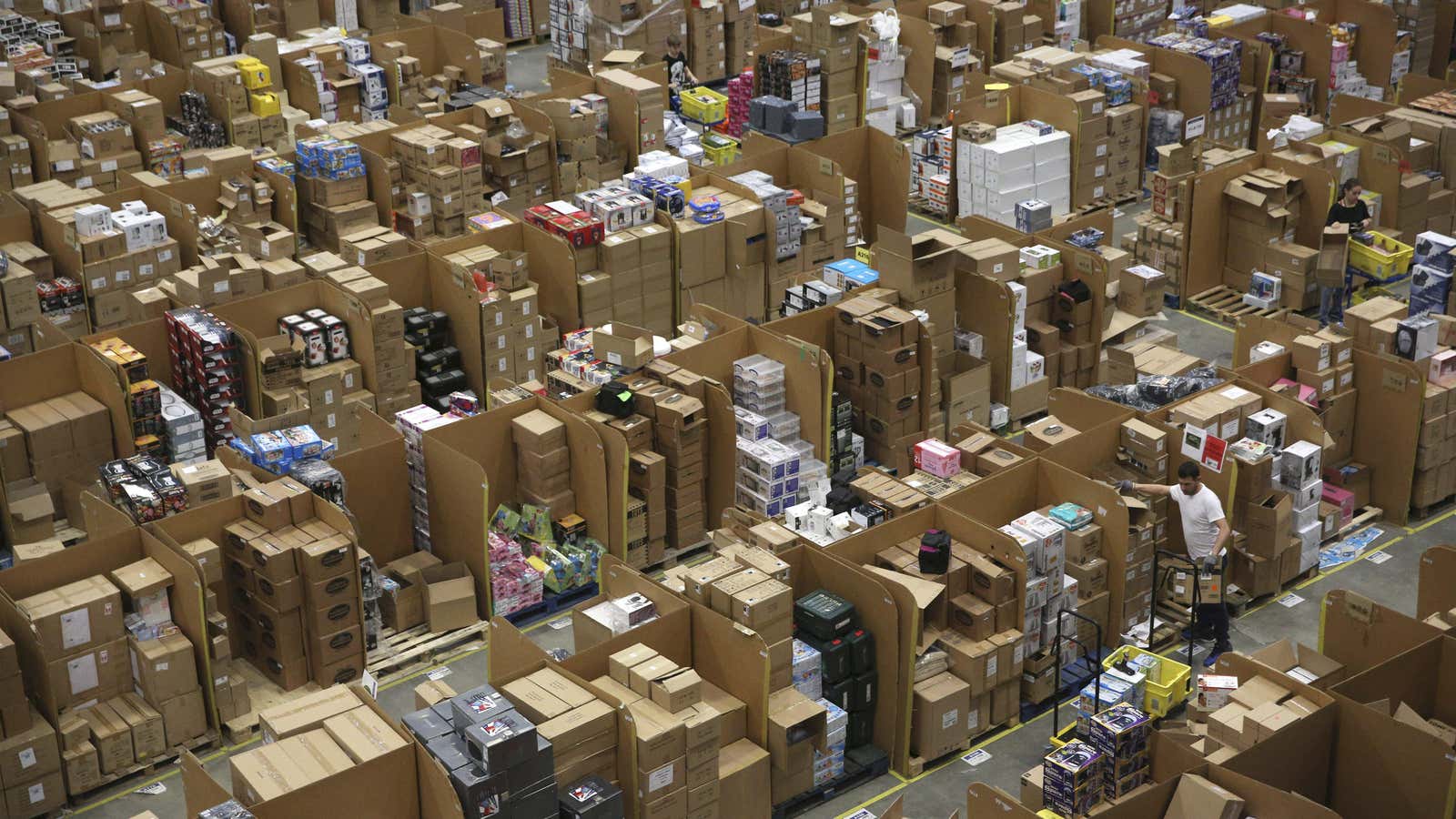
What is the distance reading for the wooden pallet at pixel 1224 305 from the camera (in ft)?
65.6

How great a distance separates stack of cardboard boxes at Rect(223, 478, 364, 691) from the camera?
1331cm

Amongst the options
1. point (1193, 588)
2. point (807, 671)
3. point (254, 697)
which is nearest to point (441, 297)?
point (254, 697)

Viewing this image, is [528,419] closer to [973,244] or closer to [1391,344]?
[973,244]

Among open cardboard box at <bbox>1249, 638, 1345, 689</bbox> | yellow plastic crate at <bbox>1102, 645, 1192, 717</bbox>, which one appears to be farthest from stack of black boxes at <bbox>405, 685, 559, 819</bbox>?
open cardboard box at <bbox>1249, 638, 1345, 689</bbox>

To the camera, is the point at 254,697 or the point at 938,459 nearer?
the point at 254,697

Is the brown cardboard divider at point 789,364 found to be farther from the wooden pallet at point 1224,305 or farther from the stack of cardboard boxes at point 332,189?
the wooden pallet at point 1224,305

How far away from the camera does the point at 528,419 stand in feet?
49.4

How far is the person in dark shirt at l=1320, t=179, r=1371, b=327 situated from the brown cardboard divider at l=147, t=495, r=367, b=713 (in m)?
11.5

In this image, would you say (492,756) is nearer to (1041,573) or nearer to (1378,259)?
(1041,573)

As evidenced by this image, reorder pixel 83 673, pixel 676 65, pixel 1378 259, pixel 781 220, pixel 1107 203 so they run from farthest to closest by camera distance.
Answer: pixel 676 65
pixel 1107 203
pixel 1378 259
pixel 781 220
pixel 83 673

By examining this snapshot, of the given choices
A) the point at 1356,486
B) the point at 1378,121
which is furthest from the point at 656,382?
the point at 1378,121

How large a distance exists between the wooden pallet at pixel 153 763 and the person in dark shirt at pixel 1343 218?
1274 centimetres

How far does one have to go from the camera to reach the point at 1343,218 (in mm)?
19625

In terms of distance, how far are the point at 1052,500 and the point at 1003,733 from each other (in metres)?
1.99
